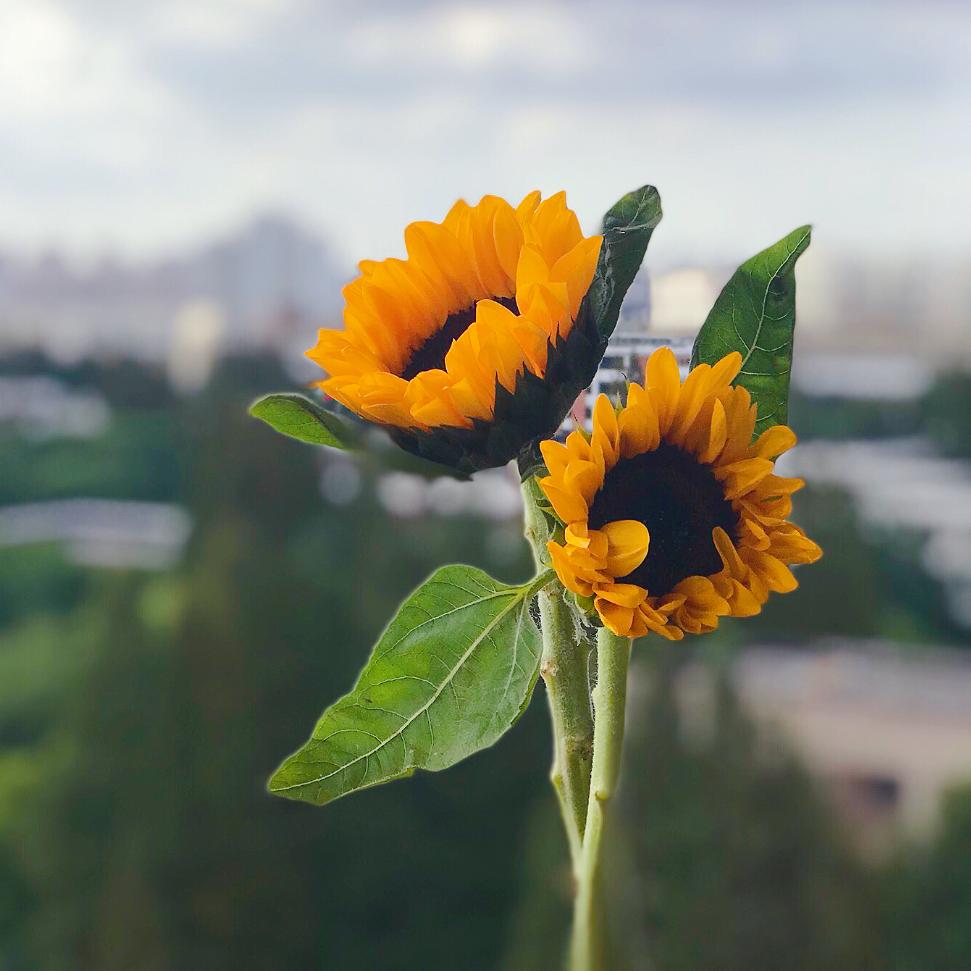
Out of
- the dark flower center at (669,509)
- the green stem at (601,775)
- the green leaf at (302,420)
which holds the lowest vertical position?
the green stem at (601,775)

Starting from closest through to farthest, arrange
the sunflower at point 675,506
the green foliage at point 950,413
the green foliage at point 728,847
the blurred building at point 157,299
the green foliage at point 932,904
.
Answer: the sunflower at point 675,506, the green foliage at point 728,847, the green foliage at point 932,904, the green foliage at point 950,413, the blurred building at point 157,299

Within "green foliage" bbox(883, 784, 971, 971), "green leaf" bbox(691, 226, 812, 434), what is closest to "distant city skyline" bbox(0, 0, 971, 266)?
"green foliage" bbox(883, 784, 971, 971)

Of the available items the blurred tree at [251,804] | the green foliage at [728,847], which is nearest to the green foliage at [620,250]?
the green foliage at [728,847]

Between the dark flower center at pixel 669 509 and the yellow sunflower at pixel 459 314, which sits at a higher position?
the yellow sunflower at pixel 459 314

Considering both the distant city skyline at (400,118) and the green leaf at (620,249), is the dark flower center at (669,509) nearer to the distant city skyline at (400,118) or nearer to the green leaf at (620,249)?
the green leaf at (620,249)

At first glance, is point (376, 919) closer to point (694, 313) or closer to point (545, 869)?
point (545, 869)

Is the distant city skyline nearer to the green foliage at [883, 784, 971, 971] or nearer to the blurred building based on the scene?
the blurred building

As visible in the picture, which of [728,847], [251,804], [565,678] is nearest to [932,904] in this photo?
[728,847]
